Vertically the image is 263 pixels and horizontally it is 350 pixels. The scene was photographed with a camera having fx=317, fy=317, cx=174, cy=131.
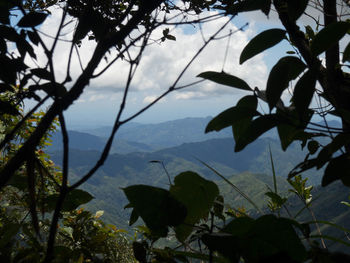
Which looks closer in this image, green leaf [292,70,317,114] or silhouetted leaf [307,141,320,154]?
green leaf [292,70,317,114]

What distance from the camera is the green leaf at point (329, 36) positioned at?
2.53 ft

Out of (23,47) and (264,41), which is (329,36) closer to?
(264,41)

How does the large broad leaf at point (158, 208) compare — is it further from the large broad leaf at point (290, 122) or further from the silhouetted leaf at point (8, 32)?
the silhouetted leaf at point (8, 32)

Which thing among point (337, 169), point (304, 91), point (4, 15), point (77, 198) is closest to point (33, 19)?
point (4, 15)

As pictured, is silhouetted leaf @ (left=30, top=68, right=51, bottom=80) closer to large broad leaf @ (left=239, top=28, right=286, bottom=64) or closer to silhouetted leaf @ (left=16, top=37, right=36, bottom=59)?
silhouetted leaf @ (left=16, top=37, right=36, bottom=59)

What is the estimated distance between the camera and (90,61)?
89 centimetres

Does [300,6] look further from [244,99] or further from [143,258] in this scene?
[143,258]

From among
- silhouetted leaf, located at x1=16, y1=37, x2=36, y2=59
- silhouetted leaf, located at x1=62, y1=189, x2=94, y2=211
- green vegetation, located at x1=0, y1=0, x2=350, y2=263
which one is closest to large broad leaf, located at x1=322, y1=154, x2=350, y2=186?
green vegetation, located at x1=0, y1=0, x2=350, y2=263

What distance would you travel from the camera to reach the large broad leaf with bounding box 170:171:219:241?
2.52ft

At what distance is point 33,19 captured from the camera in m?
1.01

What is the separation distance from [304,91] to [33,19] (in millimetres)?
844

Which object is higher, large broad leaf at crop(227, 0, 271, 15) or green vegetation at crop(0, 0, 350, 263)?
large broad leaf at crop(227, 0, 271, 15)

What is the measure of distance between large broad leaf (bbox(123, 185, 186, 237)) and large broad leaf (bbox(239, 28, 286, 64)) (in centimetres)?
A: 53

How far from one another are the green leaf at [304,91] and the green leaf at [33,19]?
2.65 ft
